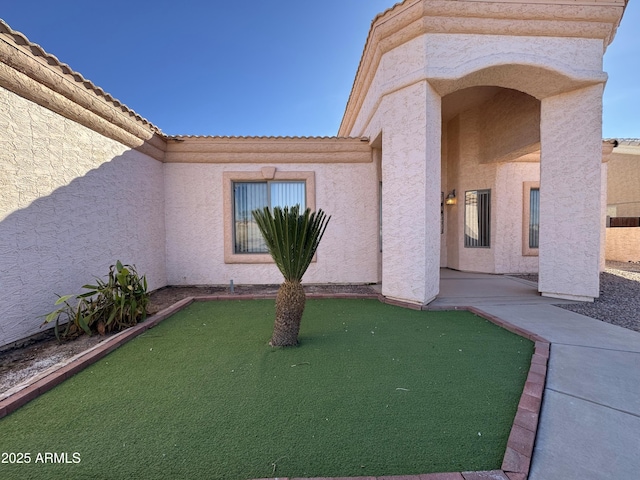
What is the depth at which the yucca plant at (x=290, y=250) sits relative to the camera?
379 centimetres

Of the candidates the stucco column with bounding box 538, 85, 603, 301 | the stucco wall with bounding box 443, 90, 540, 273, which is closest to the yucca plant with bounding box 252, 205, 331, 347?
the stucco column with bounding box 538, 85, 603, 301

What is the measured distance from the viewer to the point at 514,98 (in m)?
8.02

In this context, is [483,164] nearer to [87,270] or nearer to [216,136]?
[216,136]

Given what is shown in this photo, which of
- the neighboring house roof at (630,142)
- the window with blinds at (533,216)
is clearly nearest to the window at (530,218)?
the window with blinds at (533,216)

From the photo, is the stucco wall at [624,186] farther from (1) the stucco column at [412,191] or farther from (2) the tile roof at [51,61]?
(2) the tile roof at [51,61]

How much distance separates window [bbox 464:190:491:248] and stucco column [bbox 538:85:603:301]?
3.18 metres

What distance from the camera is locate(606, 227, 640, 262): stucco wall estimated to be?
1219 cm

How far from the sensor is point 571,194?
233 inches

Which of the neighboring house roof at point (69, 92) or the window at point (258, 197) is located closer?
the neighboring house roof at point (69, 92)

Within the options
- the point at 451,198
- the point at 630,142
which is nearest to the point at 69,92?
the point at 451,198

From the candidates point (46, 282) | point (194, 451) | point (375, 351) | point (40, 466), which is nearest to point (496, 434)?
point (375, 351)

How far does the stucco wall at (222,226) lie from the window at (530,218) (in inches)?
222

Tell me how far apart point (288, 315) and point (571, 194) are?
6648mm

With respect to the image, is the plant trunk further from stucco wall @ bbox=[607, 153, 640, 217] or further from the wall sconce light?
stucco wall @ bbox=[607, 153, 640, 217]
